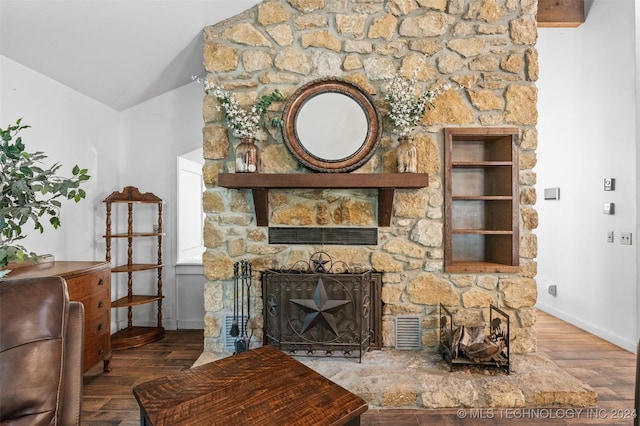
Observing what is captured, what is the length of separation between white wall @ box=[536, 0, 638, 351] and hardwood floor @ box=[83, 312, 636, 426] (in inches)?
14.0

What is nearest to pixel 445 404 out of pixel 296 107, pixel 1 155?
pixel 296 107

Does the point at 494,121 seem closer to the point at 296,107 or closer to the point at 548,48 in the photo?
the point at 296,107

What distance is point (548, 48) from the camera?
3906 millimetres

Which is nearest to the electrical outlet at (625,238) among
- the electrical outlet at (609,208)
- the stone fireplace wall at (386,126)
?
the electrical outlet at (609,208)

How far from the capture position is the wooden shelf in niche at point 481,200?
2537mm

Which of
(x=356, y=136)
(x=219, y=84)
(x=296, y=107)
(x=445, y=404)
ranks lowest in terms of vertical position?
(x=445, y=404)

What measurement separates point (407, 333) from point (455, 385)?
51 centimetres

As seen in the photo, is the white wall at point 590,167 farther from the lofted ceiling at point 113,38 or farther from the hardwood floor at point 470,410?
the lofted ceiling at point 113,38

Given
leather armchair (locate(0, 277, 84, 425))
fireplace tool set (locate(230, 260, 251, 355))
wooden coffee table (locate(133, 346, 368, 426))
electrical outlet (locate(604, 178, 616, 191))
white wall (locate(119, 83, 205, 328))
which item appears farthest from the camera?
white wall (locate(119, 83, 205, 328))

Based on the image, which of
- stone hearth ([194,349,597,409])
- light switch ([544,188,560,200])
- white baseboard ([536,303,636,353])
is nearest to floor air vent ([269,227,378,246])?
stone hearth ([194,349,597,409])

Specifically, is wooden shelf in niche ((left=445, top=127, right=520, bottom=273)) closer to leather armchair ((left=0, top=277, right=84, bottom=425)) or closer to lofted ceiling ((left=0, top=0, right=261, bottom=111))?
lofted ceiling ((left=0, top=0, right=261, bottom=111))

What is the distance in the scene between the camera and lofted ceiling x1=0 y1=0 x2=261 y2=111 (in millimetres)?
2117

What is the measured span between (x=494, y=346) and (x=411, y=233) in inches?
37.0

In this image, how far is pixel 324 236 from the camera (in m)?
2.60
